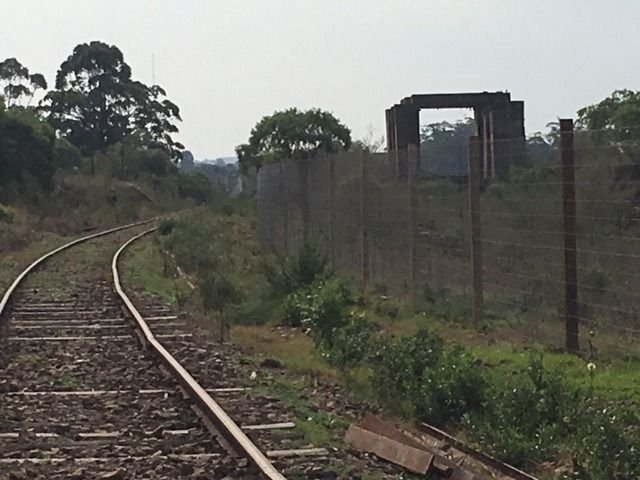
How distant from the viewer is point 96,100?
10525 centimetres

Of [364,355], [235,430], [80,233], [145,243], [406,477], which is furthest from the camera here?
[80,233]

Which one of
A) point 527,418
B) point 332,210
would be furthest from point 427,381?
point 332,210

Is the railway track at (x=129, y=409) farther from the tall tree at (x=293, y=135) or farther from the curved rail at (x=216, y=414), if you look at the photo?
the tall tree at (x=293, y=135)

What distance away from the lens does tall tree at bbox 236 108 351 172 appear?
59.4m

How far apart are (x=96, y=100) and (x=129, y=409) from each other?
97.3 m

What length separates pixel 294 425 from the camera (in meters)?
9.56

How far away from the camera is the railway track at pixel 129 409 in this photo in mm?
8227

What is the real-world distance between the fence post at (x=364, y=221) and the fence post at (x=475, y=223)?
4199 mm

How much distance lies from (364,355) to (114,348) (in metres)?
3.82

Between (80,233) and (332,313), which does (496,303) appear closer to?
(332,313)

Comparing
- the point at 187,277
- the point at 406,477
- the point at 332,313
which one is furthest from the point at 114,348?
the point at 187,277

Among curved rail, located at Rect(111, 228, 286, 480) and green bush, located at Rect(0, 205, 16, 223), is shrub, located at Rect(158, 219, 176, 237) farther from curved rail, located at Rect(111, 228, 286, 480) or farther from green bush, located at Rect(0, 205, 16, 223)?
curved rail, located at Rect(111, 228, 286, 480)

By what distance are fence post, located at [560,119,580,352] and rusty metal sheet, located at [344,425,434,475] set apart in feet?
11.9

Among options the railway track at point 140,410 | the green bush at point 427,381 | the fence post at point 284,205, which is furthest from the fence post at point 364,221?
the green bush at point 427,381
